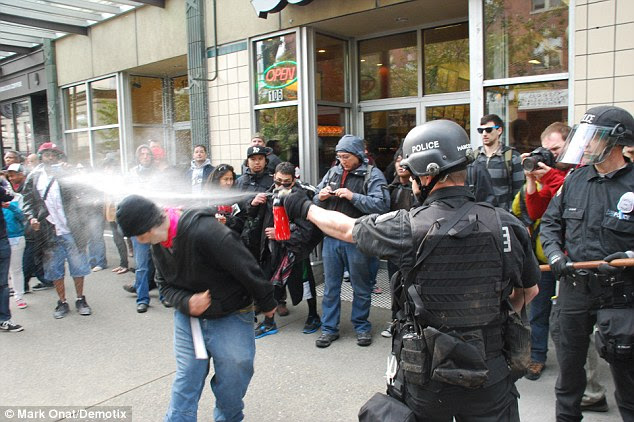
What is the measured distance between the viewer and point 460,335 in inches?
84.7

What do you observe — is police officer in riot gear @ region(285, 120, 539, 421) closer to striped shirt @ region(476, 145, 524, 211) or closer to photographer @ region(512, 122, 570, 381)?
photographer @ region(512, 122, 570, 381)

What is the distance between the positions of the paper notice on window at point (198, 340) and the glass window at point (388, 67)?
605 centimetres

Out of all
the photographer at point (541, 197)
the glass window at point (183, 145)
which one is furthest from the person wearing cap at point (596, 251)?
the glass window at point (183, 145)

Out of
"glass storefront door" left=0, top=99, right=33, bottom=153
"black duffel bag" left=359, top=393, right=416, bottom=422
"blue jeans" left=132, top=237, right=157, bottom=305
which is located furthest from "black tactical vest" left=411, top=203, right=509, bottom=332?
"glass storefront door" left=0, top=99, right=33, bottom=153

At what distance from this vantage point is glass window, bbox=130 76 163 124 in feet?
36.9

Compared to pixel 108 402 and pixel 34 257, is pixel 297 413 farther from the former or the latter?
pixel 34 257

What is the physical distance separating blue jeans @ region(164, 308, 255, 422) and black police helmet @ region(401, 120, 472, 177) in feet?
4.93

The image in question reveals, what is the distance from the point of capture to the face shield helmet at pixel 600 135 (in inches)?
115

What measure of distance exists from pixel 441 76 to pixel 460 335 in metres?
6.26

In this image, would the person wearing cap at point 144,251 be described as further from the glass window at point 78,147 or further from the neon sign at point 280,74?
the glass window at point 78,147

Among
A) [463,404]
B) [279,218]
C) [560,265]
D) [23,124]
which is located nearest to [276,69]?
[279,218]

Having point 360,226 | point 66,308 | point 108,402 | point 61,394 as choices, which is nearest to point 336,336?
point 108,402

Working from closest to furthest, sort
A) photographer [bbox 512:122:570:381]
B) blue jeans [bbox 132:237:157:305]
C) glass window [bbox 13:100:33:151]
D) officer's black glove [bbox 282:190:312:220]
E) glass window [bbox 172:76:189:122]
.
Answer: officer's black glove [bbox 282:190:312:220] → photographer [bbox 512:122:570:381] → blue jeans [bbox 132:237:157:305] → glass window [bbox 172:76:189:122] → glass window [bbox 13:100:33:151]

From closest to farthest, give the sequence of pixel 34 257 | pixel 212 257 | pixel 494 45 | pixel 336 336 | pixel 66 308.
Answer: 1. pixel 212 257
2. pixel 336 336
3. pixel 494 45
4. pixel 66 308
5. pixel 34 257
